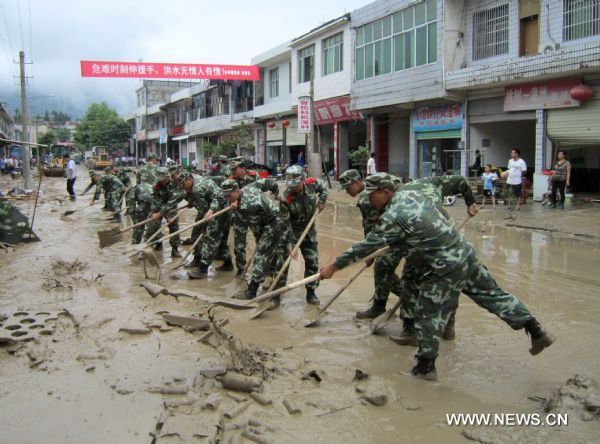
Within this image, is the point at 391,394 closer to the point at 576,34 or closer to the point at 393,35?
the point at 576,34

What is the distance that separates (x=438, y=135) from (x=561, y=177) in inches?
227

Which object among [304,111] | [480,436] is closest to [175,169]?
[480,436]

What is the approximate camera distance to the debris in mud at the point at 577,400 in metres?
3.35

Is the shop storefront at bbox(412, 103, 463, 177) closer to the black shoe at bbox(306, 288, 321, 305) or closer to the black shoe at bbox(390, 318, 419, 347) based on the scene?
the black shoe at bbox(306, 288, 321, 305)

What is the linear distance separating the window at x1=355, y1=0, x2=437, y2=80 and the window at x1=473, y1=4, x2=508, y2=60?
1.23 metres

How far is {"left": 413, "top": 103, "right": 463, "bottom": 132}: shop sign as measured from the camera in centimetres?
1700

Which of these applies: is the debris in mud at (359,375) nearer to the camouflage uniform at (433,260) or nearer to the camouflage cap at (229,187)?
the camouflage uniform at (433,260)

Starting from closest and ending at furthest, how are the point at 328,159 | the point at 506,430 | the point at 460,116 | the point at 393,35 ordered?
1. the point at 506,430
2. the point at 460,116
3. the point at 393,35
4. the point at 328,159

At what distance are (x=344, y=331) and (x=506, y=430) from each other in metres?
2.04

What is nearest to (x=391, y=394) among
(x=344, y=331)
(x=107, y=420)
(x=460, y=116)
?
(x=344, y=331)

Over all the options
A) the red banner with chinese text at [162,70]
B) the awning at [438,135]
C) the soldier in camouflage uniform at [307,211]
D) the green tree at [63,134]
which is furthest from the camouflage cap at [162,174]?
the green tree at [63,134]

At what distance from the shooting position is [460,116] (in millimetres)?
16828

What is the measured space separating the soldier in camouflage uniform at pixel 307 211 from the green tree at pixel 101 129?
229 ft

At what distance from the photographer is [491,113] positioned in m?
15.8
